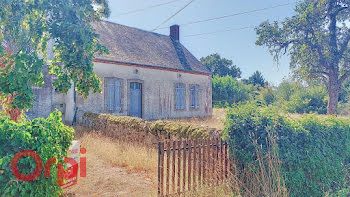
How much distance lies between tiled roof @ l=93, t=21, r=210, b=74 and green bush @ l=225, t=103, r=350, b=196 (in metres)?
9.29

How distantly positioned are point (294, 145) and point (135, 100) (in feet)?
34.1

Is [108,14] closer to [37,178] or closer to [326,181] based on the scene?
[37,178]

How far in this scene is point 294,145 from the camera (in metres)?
4.84

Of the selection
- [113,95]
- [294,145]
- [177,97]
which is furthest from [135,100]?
[294,145]

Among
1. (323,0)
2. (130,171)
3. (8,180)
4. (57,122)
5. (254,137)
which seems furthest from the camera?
(323,0)

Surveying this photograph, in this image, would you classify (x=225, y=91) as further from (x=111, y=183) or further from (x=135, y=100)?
(x=111, y=183)

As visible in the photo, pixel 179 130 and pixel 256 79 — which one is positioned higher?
pixel 256 79

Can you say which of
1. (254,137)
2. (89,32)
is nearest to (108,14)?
(89,32)

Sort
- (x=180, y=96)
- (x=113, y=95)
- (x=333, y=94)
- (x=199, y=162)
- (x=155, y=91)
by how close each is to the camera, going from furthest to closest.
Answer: (x=333, y=94) < (x=180, y=96) < (x=155, y=91) < (x=113, y=95) < (x=199, y=162)

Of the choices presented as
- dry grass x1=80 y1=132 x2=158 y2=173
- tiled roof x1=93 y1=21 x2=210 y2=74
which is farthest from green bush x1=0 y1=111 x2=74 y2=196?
tiled roof x1=93 y1=21 x2=210 y2=74

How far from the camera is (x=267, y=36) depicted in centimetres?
1842

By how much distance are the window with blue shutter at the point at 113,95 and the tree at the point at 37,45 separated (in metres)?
8.05

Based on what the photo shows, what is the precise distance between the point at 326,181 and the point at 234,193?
7.83 ft

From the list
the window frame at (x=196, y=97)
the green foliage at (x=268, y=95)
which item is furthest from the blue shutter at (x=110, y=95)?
the green foliage at (x=268, y=95)
